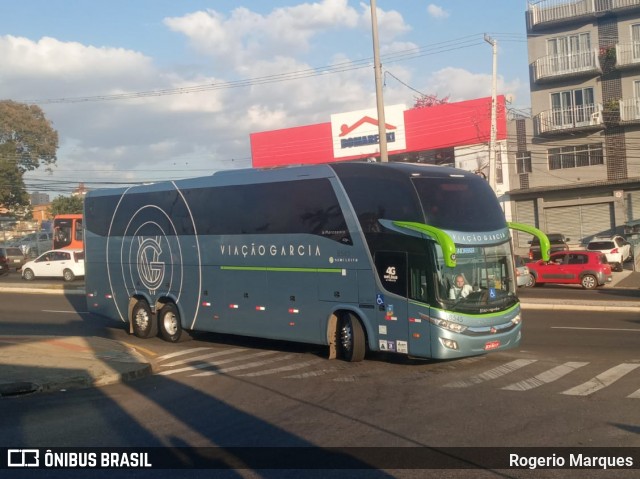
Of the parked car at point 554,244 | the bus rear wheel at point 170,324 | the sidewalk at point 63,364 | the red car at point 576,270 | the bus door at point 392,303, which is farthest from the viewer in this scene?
the parked car at point 554,244

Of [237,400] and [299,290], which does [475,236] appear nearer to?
[299,290]

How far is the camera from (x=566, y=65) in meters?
43.8

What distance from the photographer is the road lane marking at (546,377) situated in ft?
37.3

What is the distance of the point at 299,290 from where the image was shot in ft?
49.3

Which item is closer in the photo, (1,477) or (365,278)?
(1,477)

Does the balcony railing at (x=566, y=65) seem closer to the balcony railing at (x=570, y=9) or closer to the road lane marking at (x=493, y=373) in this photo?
the balcony railing at (x=570, y=9)

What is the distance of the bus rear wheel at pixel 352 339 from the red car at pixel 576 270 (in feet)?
62.8

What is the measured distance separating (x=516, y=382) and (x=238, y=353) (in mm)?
6810

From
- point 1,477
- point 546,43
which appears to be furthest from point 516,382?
point 546,43

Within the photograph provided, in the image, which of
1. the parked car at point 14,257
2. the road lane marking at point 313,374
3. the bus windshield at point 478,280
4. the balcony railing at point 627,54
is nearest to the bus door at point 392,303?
the bus windshield at point 478,280

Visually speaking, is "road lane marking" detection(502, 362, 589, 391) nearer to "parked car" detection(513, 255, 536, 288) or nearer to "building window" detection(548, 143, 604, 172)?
"parked car" detection(513, 255, 536, 288)

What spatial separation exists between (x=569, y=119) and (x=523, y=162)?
368 cm

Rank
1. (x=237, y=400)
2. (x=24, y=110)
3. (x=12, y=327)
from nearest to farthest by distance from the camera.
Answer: (x=237, y=400) < (x=12, y=327) < (x=24, y=110)

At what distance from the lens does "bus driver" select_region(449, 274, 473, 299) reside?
12828 mm
